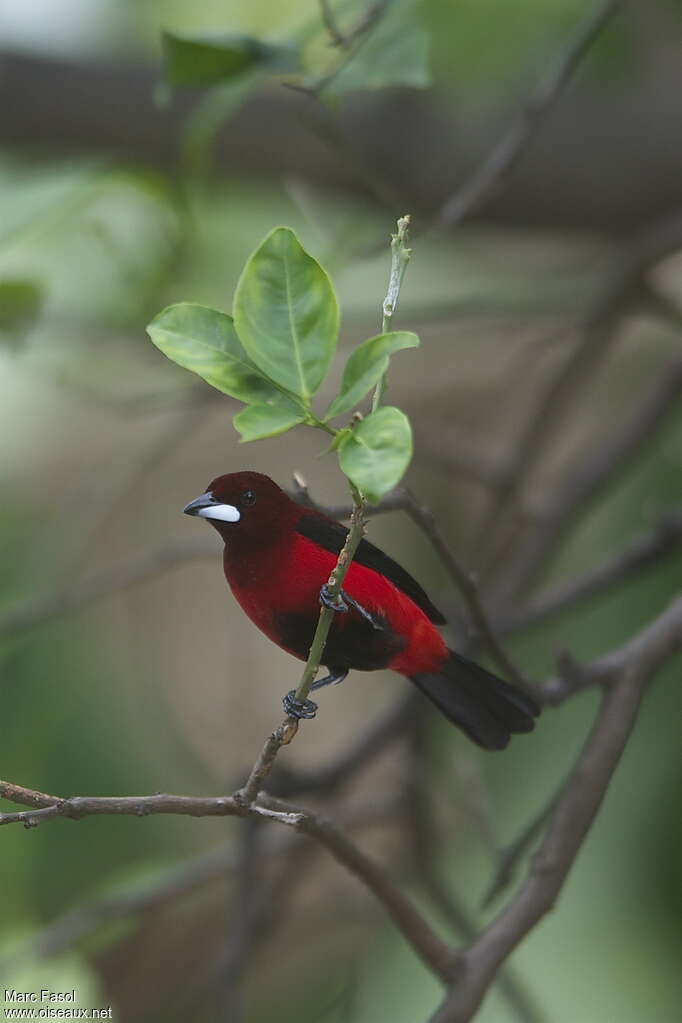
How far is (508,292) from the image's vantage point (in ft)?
12.0

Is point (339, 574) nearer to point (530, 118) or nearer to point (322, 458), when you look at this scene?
point (530, 118)

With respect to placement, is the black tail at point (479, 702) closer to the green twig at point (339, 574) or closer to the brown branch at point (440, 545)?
the brown branch at point (440, 545)

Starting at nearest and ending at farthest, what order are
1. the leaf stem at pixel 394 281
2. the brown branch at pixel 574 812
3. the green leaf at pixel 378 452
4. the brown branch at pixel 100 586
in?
the green leaf at pixel 378 452, the leaf stem at pixel 394 281, the brown branch at pixel 574 812, the brown branch at pixel 100 586

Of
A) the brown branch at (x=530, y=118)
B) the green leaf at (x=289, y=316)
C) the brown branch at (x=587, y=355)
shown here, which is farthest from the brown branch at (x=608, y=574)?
the green leaf at (x=289, y=316)

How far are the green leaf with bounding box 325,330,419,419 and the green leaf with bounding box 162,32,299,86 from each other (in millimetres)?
1009

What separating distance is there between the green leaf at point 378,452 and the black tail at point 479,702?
3.59 ft

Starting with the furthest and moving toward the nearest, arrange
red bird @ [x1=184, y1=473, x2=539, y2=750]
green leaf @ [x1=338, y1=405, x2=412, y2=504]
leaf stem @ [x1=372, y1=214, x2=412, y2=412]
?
red bird @ [x1=184, y1=473, x2=539, y2=750]
leaf stem @ [x1=372, y1=214, x2=412, y2=412]
green leaf @ [x1=338, y1=405, x2=412, y2=504]

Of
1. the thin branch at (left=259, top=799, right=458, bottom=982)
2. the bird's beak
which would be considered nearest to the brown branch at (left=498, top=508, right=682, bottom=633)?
the thin branch at (left=259, top=799, right=458, bottom=982)

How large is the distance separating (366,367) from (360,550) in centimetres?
54

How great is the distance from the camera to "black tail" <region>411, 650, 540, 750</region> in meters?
1.98

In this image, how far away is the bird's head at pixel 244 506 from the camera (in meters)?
1.30

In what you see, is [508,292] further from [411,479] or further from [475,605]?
[475,605]

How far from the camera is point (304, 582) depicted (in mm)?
1515

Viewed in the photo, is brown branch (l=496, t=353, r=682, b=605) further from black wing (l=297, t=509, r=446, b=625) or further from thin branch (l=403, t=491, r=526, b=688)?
black wing (l=297, t=509, r=446, b=625)
